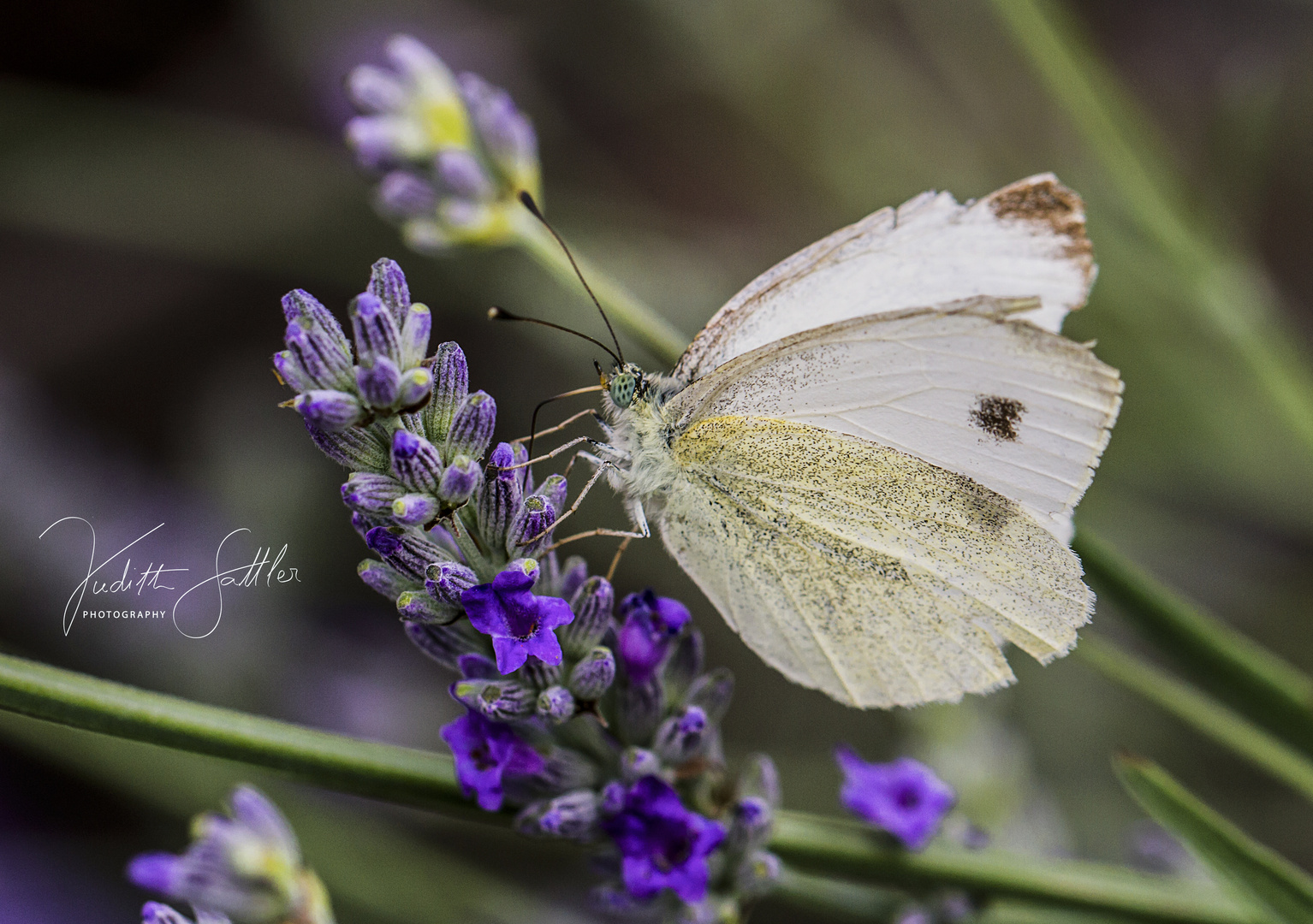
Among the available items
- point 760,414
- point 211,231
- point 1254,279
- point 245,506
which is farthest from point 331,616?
point 1254,279

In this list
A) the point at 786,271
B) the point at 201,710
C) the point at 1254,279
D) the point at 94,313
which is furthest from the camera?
the point at 94,313

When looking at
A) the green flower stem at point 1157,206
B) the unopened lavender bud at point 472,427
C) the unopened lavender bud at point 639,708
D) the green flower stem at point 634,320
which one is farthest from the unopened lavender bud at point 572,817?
the green flower stem at point 1157,206

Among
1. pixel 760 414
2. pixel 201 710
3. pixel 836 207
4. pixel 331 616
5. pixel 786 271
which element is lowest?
pixel 331 616

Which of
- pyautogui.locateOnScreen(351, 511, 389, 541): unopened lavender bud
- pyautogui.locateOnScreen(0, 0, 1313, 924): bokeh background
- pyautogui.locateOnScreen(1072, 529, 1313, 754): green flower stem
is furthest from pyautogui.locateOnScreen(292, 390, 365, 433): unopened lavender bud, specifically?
pyautogui.locateOnScreen(0, 0, 1313, 924): bokeh background

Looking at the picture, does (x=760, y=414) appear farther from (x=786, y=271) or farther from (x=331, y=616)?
(x=331, y=616)

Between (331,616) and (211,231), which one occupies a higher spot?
(211,231)

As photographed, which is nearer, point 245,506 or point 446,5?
point 245,506
